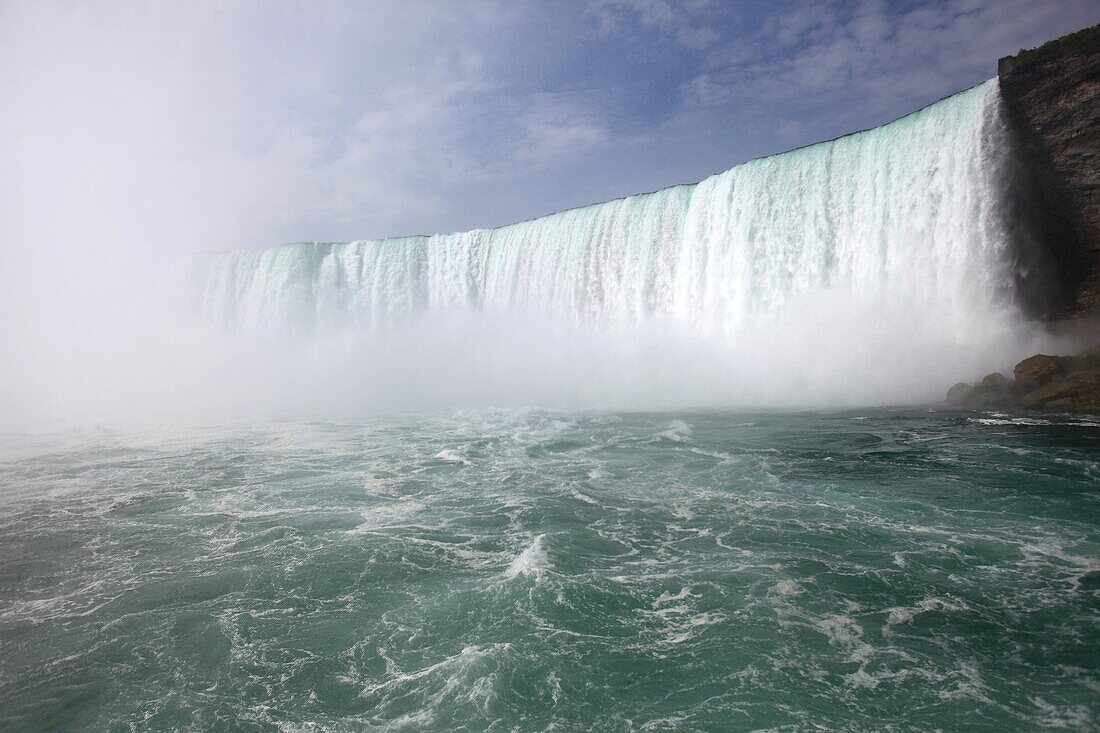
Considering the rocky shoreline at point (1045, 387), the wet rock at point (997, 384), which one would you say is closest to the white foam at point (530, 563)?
the rocky shoreline at point (1045, 387)

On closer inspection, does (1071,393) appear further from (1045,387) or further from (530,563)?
(530,563)

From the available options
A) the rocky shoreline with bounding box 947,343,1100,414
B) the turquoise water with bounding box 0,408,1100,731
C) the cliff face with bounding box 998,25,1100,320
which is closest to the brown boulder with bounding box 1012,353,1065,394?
the rocky shoreline with bounding box 947,343,1100,414

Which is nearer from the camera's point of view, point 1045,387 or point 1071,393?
point 1071,393

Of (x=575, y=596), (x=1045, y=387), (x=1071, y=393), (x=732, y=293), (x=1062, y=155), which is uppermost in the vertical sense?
(x=1062, y=155)

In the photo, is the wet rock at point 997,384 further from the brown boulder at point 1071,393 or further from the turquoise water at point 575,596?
the turquoise water at point 575,596

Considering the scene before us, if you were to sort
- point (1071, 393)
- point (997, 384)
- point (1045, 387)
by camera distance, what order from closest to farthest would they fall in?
point (1071, 393) → point (1045, 387) → point (997, 384)

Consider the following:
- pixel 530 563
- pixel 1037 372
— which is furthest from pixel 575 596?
A: pixel 1037 372

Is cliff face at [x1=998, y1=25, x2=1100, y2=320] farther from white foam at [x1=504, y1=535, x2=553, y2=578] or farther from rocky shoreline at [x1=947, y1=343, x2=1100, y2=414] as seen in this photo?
white foam at [x1=504, y1=535, x2=553, y2=578]
